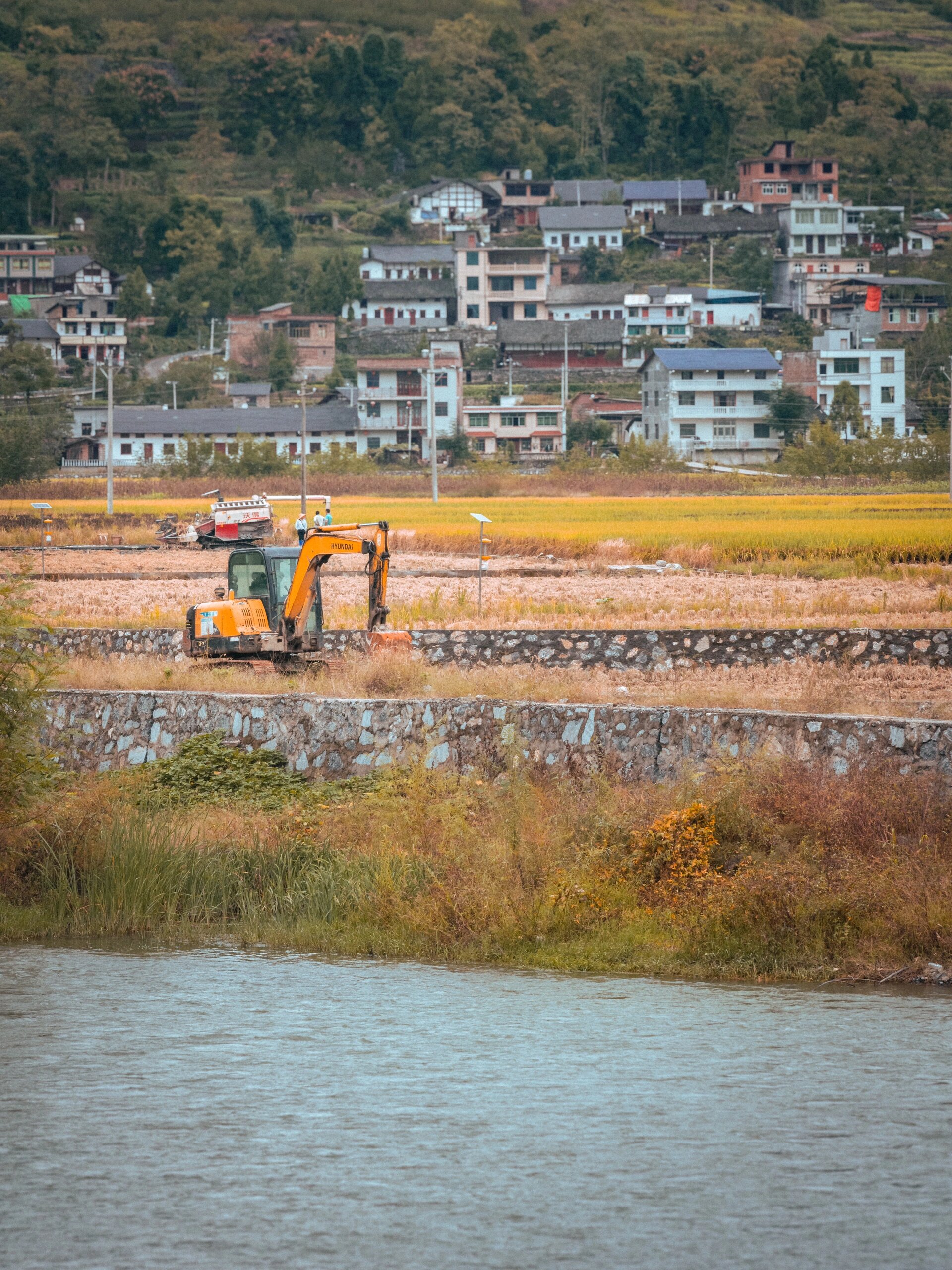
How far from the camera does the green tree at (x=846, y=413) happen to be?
90.6 meters

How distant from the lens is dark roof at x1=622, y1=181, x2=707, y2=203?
135 meters

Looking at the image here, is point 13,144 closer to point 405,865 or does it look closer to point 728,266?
point 728,266

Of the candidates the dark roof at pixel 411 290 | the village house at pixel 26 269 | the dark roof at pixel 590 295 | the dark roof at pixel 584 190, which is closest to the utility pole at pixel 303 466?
the dark roof at pixel 411 290

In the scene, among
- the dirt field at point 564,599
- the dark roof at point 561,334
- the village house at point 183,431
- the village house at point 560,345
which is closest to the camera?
the dirt field at point 564,599

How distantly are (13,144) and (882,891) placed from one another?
156317 millimetres

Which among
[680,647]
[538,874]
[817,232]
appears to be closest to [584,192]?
[817,232]

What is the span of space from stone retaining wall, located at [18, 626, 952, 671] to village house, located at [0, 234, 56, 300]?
109 m

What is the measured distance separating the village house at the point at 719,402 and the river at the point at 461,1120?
80282 millimetres

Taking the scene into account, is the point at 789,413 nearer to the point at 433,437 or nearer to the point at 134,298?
the point at 433,437

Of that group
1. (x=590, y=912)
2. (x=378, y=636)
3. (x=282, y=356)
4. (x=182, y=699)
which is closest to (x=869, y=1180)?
(x=590, y=912)

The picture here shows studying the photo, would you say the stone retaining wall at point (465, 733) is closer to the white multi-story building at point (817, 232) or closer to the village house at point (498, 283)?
the village house at point (498, 283)

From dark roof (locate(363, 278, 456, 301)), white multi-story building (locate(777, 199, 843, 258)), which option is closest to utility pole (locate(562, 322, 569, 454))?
dark roof (locate(363, 278, 456, 301))

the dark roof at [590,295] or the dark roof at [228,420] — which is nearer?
the dark roof at [228,420]

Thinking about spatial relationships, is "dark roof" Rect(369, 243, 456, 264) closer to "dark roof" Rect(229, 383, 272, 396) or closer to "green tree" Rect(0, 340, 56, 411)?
"dark roof" Rect(229, 383, 272, 396)
